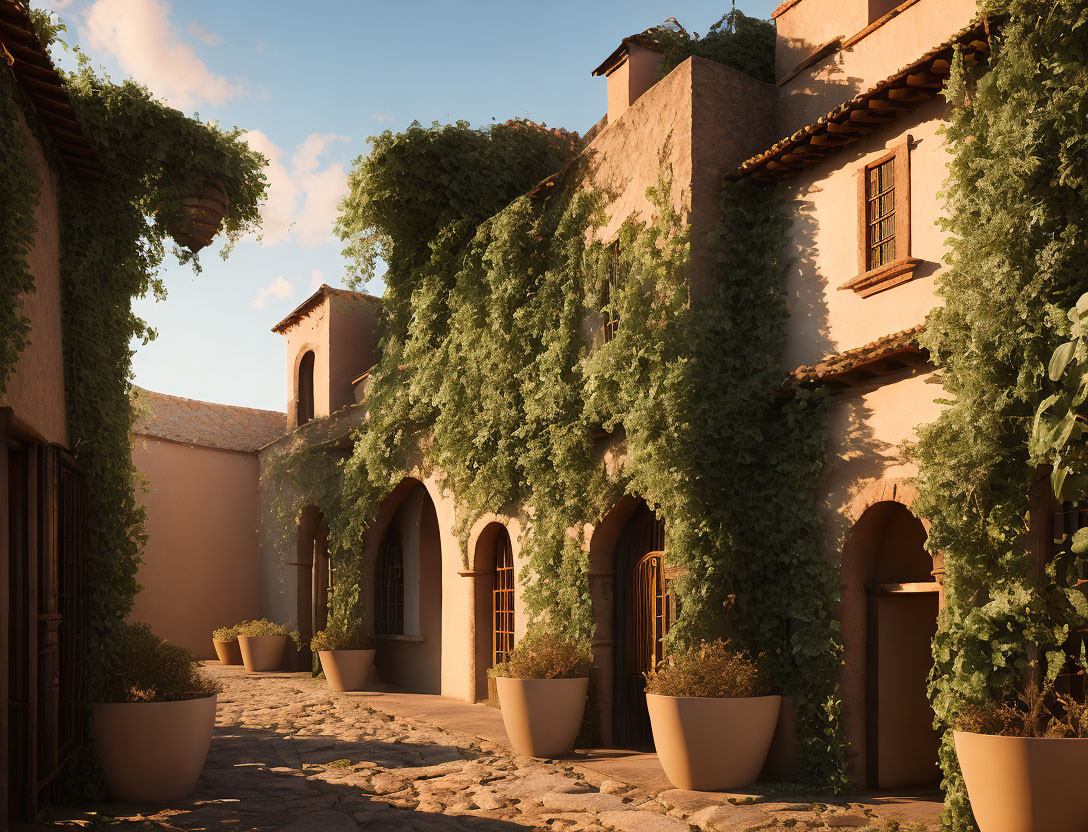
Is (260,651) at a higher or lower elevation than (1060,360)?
lower

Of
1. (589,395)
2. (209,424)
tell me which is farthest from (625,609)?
(209,424)

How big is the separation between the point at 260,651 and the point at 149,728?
11403mm

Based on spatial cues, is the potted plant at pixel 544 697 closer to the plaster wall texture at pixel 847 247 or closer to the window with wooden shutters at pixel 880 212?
the plaster wall texture at pixel 847 247

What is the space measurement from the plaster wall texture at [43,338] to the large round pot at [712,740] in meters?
5.02

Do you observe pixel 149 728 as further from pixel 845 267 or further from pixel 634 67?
pixel 634 67

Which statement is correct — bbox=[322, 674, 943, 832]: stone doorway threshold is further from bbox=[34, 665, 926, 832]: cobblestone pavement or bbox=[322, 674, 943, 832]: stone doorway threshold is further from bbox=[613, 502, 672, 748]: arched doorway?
bbox=[613, 502, 672, 748]: arched doorway

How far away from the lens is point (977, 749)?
5906mm

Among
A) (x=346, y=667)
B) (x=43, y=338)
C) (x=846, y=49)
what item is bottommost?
(x=346, y=667)

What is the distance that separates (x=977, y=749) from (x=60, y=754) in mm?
5858

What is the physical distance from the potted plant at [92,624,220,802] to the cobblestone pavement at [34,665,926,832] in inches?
7.4

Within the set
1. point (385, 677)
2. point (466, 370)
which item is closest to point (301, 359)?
point (385, 677)

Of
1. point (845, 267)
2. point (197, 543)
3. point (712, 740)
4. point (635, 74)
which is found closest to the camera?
point (712, 740)

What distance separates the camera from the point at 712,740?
7.89 metres

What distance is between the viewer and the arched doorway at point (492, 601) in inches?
523
